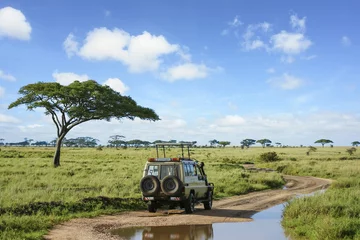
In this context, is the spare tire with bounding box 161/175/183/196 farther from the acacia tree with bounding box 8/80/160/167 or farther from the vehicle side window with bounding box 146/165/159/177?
the acacia tree with bounding box 8/80/160/167

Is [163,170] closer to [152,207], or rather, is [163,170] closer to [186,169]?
[186,169]

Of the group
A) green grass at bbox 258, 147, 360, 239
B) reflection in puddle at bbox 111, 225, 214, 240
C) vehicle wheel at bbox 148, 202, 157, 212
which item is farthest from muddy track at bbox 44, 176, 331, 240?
green grass at bbox 258, 147, 360, 239

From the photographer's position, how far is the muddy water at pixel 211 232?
11758 millimetres

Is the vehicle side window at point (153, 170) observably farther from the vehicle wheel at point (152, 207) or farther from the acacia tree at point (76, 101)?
the acacia tree at point (76, 101)

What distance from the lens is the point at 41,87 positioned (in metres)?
38.7

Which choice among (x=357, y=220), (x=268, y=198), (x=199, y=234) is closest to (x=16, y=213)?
(x=199, y=234)

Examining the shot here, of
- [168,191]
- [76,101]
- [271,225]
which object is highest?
[76,101]

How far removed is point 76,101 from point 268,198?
77.0 feet

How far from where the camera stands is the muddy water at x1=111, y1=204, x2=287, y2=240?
11.8 meters

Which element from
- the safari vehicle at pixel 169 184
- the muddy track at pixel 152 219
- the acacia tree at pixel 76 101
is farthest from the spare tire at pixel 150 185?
the acacia tree at pixel 76 101

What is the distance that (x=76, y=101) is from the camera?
39.1 meters

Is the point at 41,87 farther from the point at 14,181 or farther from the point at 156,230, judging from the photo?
the point at 156,230

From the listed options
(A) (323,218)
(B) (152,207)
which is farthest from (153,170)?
(A) (323,218)

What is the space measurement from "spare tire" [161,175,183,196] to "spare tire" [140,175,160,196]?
264mm
